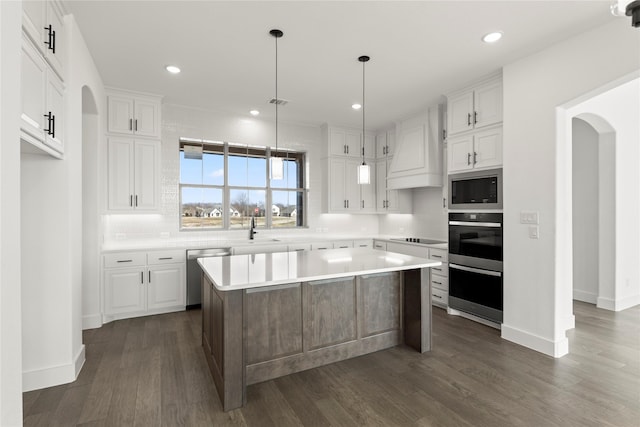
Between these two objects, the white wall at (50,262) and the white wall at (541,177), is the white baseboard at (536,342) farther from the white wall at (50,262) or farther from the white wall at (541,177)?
the white wall at (50,262)

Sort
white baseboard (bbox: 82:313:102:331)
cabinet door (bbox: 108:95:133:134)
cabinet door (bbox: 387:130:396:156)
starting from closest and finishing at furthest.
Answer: white baseboard (bbox: 82:313:102:331) → cabinet door (bbox: 108:95:133:134) → cabinet door (bbox: 387:130:396:156)

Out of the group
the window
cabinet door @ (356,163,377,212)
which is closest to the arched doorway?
cabinet door @ (356,163,377,212)

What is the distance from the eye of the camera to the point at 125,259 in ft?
13.4

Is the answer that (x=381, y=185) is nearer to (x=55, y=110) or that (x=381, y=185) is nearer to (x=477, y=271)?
(x=477, y=271)

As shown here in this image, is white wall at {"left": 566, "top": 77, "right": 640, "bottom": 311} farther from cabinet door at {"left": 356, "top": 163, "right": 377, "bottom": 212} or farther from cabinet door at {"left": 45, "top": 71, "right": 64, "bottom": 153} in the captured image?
cabinet door at {"left": 45, "top": 71, "right": 64, "bottom": 153}

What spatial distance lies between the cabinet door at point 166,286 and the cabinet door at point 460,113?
402cm

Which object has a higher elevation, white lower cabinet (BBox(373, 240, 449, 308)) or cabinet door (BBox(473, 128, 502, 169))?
cabinet door (BBox(473, 128, 502, 169))

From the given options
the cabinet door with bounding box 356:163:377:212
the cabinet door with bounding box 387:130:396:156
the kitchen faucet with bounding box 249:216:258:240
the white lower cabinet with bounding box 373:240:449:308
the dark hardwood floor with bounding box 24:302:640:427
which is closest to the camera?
the dark hardwood floor with bounding box 24:302:640:427

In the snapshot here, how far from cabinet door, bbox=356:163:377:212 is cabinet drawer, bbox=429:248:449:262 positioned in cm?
177

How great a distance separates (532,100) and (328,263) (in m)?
2.60

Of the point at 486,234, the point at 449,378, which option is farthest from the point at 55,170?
the point at 486,234

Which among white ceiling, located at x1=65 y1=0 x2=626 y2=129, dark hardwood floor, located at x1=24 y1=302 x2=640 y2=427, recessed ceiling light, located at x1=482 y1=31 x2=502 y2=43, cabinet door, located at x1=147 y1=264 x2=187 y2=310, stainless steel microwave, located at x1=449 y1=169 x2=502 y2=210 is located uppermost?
white ceiling, located at x1=65 y1=0 x2=626 y2=129

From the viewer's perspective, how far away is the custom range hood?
15.7 ft

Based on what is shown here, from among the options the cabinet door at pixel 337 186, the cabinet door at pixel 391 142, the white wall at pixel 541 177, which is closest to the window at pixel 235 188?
the cabinet door at pixel 337 186
